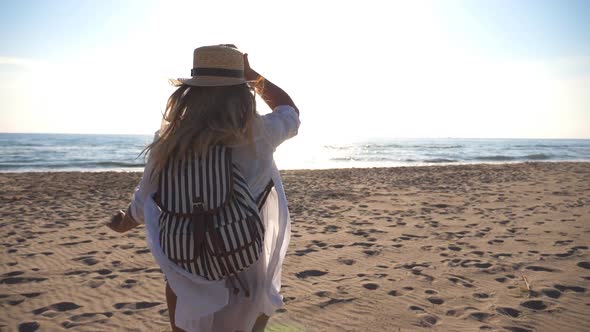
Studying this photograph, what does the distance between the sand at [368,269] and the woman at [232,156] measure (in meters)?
1.69

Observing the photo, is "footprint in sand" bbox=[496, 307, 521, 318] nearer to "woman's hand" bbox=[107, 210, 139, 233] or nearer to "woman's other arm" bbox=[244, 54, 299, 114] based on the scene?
"woman's other arm" bbox=[244, 54, 299, 114]

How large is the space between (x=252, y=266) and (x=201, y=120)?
0.63 metres

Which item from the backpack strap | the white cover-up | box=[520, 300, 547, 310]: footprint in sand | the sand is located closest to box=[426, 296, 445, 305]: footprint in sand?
the sand

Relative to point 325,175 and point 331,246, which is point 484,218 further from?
point 325,175

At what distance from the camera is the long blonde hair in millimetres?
1415

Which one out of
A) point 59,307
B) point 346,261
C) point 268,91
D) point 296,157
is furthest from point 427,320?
point 296,157

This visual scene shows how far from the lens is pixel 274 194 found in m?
1.74

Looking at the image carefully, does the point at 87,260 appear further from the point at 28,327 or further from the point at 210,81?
the point at 210,81

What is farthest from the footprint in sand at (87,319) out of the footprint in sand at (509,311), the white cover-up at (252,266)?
the footprint in sand at (509,311)

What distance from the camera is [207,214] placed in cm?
Answer: 143

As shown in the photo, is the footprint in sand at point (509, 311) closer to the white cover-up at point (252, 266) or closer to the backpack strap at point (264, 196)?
the white cover-up at point (252, 266)

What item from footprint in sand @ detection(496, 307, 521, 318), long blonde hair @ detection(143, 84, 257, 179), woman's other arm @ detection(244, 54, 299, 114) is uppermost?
woman's other arm @ detection(244, 54, 299, 114)

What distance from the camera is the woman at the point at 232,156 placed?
1463 mm

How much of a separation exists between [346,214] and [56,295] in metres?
4.98
